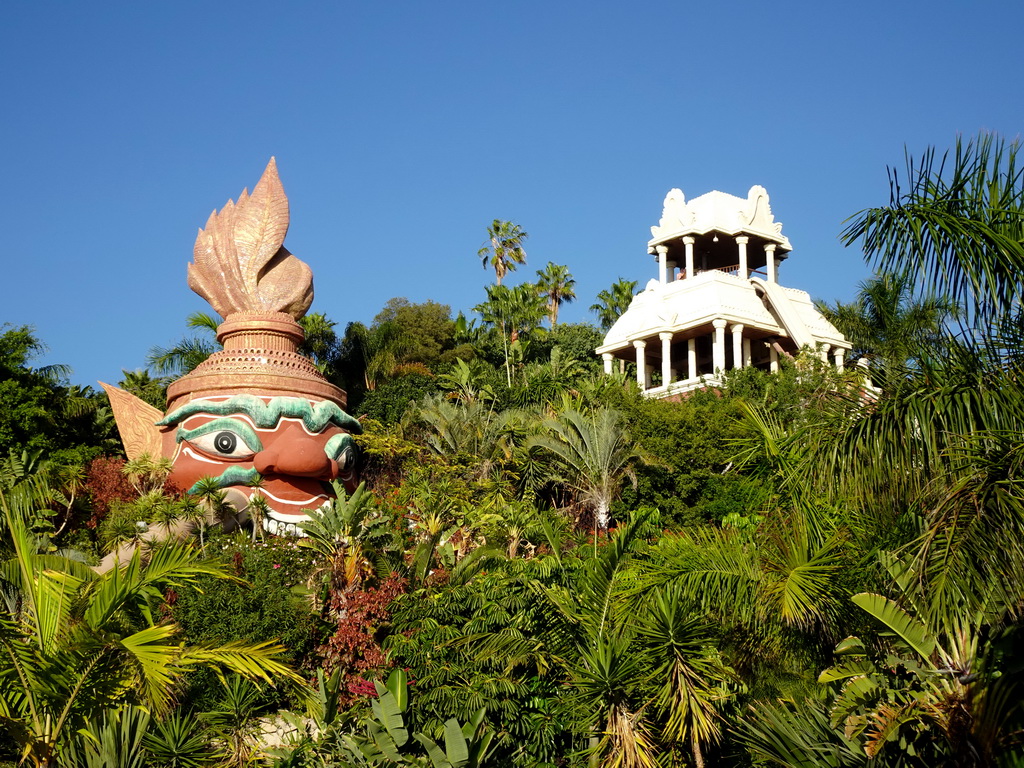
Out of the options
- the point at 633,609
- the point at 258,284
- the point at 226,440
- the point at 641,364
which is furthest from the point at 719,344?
the point at 633,609

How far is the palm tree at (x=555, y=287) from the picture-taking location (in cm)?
4878

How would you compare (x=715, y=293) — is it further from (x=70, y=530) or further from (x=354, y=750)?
(x=354, y=750)

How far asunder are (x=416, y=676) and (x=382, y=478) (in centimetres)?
1406

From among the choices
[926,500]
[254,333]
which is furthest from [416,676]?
[254,333]

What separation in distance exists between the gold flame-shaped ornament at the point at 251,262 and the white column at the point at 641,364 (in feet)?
36.1

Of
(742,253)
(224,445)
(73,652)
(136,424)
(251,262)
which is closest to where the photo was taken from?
(73,652)

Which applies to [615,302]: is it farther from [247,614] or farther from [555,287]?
[247,614]

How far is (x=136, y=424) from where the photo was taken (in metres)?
26.5

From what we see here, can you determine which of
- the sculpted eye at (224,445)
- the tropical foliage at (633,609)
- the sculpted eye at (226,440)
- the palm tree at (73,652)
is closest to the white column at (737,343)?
the tropical foliage at (633,609)

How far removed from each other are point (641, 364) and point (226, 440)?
14.5 m

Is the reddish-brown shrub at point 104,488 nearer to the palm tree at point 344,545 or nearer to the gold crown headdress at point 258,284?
the gold crown headdress at point 258,284

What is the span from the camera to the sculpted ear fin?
85.6 feet

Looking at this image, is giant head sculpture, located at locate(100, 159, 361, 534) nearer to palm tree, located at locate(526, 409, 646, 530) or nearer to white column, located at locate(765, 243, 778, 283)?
Result: palm tree, located at locate(526, 409, 646, 530)

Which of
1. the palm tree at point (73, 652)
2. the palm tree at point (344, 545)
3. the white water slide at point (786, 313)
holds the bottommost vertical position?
the palm tree at point (73, 652)
